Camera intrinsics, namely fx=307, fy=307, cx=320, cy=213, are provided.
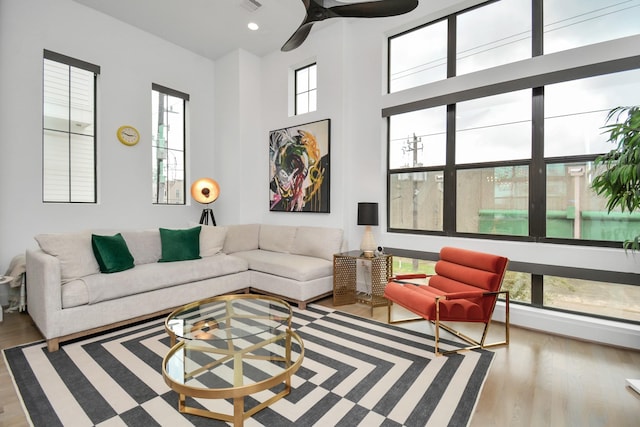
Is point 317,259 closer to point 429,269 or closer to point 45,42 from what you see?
point 429,269

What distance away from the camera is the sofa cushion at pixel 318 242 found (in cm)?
411

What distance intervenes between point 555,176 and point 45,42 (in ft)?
19.1

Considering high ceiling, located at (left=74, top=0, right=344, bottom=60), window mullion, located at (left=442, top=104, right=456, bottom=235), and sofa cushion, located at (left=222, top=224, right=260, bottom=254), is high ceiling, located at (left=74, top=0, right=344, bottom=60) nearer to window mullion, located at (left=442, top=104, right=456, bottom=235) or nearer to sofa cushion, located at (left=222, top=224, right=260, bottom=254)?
window mullion, located at (left=442, top=104, right=456, bottom=235)

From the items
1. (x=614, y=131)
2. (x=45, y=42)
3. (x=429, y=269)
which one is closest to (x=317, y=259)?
(x=429, y=269)

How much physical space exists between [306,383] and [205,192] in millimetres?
3713

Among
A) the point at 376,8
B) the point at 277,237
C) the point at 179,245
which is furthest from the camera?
the point at 277,237

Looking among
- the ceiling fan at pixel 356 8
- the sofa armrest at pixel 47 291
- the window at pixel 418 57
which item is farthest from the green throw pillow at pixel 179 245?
the window at pixel 418 57

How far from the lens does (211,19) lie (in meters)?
4.23

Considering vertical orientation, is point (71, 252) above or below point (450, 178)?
below

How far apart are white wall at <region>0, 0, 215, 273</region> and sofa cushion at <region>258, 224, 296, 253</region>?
4.34ft

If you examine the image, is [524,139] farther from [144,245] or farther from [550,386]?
[144,245]

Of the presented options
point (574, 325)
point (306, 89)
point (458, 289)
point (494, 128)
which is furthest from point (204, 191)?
point (574, 325)

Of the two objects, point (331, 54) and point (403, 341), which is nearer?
point (403, 341)

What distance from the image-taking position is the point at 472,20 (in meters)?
3.47
